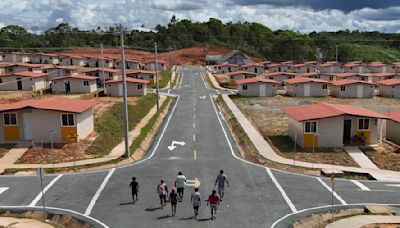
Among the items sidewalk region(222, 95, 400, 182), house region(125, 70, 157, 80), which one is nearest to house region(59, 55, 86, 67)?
house region(125, 70, 157, 80)

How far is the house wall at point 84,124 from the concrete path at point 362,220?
22.4m

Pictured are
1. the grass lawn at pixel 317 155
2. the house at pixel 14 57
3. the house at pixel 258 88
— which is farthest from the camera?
the house at pixel 14 57

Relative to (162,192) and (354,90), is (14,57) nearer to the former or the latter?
(354,90)

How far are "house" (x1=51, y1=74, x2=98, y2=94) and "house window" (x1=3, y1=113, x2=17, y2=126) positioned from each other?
102ft

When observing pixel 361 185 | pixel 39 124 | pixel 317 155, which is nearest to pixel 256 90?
pixel 317 155

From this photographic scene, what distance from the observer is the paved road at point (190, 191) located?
18875mm

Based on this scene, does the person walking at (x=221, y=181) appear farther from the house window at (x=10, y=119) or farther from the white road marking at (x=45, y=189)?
the house window at (x=10, y=119)

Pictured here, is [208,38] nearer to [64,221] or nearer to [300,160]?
[300,160]

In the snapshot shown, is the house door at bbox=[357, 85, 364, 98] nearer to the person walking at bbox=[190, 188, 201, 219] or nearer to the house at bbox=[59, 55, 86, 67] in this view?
the person walking at bbox=[190, 188, 201, 219]

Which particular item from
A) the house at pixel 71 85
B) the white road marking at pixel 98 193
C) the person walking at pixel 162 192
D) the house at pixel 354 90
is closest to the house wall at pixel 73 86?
the house at pixel 71 85

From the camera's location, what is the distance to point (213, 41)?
176 m

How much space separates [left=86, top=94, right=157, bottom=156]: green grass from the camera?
111ft

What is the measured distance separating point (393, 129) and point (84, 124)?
2772 cm

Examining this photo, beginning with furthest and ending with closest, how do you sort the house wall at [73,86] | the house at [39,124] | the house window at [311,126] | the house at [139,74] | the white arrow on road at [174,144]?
the house at [139,74]
the house wall at [73,86]
the white arrow on road at [174,144]
the house window at [311,126]
the house at [39,124]
